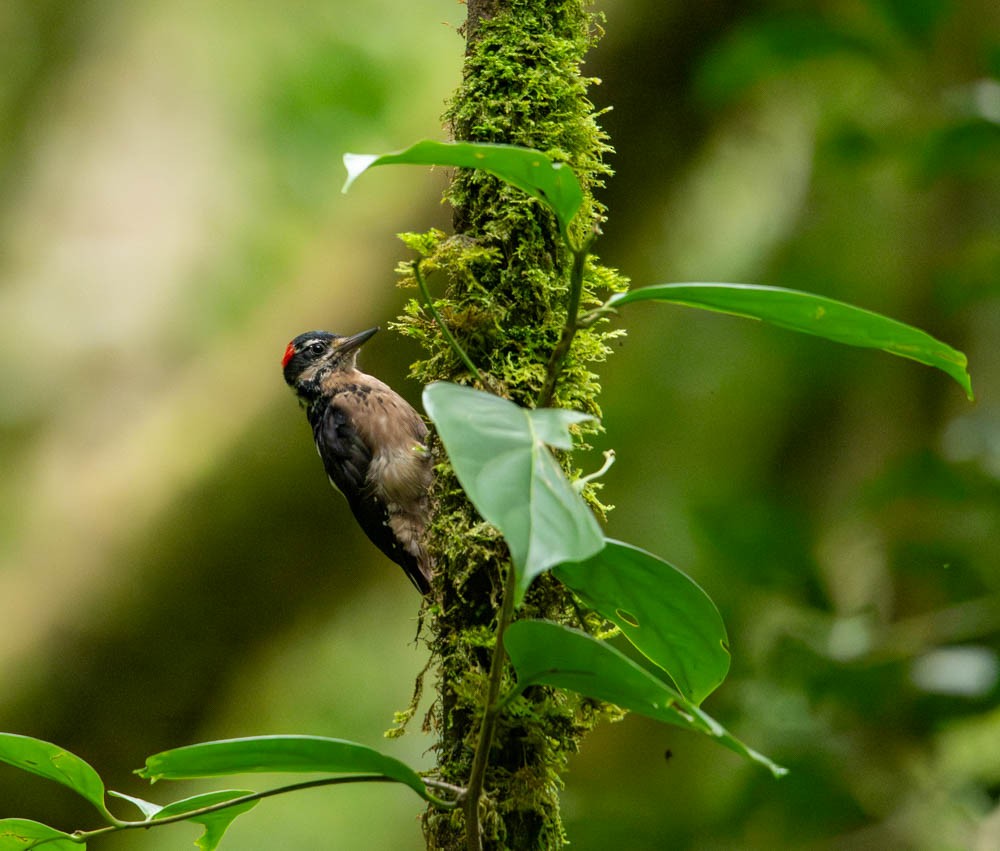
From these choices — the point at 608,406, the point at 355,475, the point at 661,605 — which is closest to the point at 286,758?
the point at 661,605

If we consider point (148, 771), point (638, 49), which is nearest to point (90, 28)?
point (638, 49)

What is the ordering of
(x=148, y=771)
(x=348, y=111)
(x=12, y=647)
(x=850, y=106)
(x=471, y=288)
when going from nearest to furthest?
(x=148, y=771) < (x=471, y=288) < (x=12, y=647) < (x=850, y=106) < (x=348, y=111)

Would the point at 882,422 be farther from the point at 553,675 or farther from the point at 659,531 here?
the point at 553,675

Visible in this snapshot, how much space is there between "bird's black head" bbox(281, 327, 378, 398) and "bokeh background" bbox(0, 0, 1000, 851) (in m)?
0.20

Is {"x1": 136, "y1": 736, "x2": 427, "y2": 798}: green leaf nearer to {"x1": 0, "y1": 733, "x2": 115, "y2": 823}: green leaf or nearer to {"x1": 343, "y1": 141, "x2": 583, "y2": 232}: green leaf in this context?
{"x1": 0, "y1": 733, "x2": 115, "y2": 823}: green leaf

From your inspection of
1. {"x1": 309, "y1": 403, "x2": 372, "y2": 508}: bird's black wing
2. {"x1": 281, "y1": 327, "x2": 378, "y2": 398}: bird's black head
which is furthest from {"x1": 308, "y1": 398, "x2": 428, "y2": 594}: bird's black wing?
{"x1": 281, "y1": 327, "x2": 378, "y2": 398}: bird's black head

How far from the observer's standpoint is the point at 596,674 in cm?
111

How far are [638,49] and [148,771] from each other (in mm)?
3614

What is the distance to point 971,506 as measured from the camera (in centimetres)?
279

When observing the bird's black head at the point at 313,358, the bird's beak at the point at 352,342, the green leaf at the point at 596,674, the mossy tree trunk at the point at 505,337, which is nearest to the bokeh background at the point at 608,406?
the bird's black head at the point at 313,358

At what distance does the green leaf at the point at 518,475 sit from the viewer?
37.1 inches

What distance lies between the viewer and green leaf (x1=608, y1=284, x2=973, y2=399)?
3.72 ft

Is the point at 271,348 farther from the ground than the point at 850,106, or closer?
closer

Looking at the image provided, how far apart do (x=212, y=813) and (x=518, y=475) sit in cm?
71
